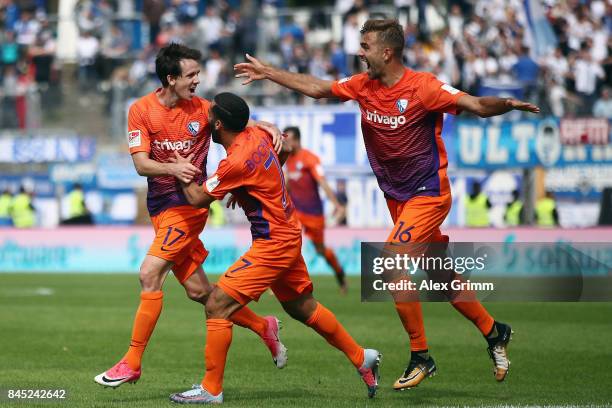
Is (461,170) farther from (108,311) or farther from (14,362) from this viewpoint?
(14,362)

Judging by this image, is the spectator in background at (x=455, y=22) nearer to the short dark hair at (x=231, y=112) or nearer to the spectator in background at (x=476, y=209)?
the spectator in background at (x=476, y=209)

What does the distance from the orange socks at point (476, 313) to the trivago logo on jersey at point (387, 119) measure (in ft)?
4.92

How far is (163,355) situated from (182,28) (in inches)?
752

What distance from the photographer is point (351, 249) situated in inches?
915

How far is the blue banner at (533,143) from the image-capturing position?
22203 millimetres

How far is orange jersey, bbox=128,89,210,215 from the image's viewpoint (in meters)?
9.29

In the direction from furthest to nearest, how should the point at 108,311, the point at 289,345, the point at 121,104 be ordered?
the point at 121,104 → the point at 108,311 → the point at 289,345

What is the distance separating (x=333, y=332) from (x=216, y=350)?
3.19 feet

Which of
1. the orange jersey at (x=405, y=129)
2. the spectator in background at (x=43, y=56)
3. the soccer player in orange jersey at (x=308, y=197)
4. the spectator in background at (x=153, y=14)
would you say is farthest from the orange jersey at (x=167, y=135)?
the spectator in background at (x=153, y=14)

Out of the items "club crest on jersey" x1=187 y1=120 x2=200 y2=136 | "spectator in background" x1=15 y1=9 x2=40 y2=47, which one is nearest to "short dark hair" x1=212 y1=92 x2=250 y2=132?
"club crest on jersey" x1=187 y1=120 x2=200 y2=136

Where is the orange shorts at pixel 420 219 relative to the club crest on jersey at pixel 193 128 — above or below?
below

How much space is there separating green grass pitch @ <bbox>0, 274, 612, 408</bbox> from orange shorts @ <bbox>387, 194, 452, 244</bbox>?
1241mm

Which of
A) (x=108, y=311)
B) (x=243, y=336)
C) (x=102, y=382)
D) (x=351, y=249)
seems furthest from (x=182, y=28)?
(x=102, y=382)

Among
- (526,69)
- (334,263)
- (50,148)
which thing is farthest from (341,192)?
(50,148)
